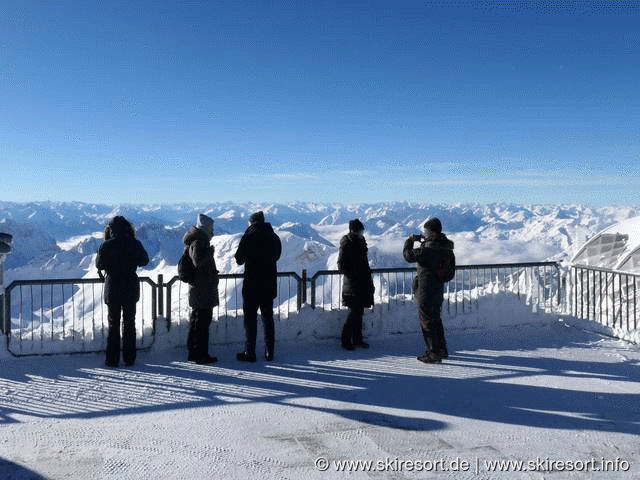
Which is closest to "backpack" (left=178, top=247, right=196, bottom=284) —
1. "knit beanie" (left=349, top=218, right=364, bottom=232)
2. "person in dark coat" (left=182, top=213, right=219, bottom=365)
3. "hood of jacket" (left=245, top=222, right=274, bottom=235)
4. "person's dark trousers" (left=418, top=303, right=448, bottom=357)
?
"person in dark coat" (left=182, top=213, right=219, bottom=365)

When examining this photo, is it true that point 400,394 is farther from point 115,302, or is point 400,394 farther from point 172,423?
point 115,302

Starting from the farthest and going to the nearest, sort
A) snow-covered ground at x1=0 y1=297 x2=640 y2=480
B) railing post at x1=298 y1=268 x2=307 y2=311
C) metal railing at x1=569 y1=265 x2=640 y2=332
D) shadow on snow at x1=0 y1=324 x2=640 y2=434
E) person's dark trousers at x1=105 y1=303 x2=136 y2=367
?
1. metal railing at x1=569 y1=265 x2=640 y2=332
2. railing post at x1=298 y1=268 x2=307 y2=311
3. person's dark trousers at x1=105 y1=303 x2=136 y2=367
4. shadow on snow at x1=0 y1=324 x2=640 y2=434
5. snow-covered ground at x1=0 y1=297 x2=640 y2=480

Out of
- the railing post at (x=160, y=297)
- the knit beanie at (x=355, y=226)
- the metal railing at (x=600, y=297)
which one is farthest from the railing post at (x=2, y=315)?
the metal railing at (x=600, y=297)

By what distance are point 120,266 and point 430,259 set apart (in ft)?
13.6

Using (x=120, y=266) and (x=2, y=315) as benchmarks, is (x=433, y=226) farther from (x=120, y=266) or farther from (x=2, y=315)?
(x=2, y=315)

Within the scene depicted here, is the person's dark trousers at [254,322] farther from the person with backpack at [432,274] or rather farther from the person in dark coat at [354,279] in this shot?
the person with backpack at [432,274]

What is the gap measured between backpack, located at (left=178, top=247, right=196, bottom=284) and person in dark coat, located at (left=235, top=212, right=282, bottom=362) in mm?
634

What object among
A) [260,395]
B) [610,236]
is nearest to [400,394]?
[260,395]

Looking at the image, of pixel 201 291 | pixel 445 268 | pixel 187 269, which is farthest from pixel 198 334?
pixel 445 268

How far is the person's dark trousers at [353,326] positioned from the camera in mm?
8188

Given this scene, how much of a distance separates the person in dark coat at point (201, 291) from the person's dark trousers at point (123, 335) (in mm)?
751

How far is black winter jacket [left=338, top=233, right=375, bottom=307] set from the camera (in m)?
8.16

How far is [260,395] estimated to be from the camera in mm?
5977

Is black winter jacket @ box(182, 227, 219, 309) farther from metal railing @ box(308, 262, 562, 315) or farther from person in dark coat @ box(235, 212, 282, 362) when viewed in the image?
metal railing @ box(308, 262, 562, 315)
